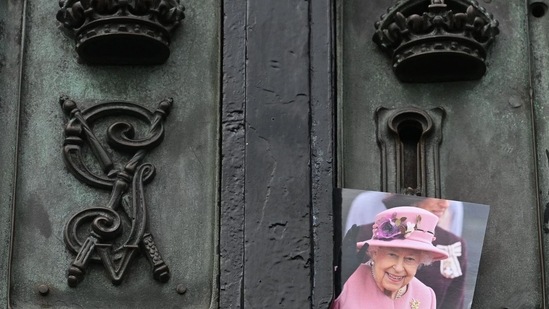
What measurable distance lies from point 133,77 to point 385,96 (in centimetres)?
102

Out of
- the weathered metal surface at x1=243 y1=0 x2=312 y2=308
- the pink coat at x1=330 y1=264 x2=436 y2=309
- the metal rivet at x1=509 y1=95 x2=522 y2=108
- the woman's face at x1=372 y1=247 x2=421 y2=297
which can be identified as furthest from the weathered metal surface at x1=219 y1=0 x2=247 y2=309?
the metal rivet at x1=509 y1=95 x2=522 y2=108

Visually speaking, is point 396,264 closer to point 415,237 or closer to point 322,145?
point 415,237

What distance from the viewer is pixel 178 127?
266 inches

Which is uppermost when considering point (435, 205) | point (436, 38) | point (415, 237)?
point (436, 38)

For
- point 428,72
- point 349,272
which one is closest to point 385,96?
point 428,72

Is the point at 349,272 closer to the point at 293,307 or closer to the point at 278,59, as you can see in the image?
the point at 293,307

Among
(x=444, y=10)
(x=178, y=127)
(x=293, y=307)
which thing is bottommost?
(x=293, y=307)

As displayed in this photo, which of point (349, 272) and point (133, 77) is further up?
point (133, 77)

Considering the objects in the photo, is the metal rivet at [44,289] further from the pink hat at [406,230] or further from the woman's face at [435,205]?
the woman's face at [435,205]

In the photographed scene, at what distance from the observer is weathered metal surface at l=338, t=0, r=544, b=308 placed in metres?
6.50

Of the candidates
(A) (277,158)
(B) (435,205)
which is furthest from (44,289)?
(B) (435,205)

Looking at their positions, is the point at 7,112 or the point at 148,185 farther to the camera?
the point at 7,112

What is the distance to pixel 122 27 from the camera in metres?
6.70

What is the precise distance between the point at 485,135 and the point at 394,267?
72 centimetres
